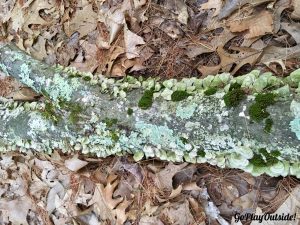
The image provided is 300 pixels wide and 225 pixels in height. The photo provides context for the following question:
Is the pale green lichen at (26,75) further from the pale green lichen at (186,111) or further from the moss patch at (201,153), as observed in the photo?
the moss patch at (201,153)

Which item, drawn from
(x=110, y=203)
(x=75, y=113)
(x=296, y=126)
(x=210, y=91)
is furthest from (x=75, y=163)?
(x=296, y=126)

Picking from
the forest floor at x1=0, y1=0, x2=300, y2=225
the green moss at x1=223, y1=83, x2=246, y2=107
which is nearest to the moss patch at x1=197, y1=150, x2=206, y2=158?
the green moss at x1=223, y1=83, x2=246, y2=107

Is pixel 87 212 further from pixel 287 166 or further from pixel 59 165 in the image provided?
pixel 287 166

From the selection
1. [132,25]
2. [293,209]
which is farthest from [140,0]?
[293,209]

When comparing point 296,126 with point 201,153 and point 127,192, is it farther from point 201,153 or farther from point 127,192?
point 127,192

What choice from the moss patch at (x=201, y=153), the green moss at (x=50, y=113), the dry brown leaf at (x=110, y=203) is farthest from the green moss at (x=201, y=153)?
the green moss at (x=50, y=113)
